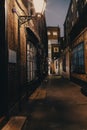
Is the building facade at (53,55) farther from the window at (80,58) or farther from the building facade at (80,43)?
the window at (80,58)

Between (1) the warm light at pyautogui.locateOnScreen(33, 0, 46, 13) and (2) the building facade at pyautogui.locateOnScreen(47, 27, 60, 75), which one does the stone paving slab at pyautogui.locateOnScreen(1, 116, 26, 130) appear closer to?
(1) the warm light at pyautogui.locateOnScreen(33, 0, 46, 13)

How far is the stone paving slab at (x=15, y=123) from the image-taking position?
6.95 meters

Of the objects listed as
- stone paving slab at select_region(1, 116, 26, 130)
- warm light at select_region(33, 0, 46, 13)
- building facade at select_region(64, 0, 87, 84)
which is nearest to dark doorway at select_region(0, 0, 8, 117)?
stone paving slab at select_region(1, 116, 26, 130)

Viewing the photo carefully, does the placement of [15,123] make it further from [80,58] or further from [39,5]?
[80,58]

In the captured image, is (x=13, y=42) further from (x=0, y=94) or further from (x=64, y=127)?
(x=64, y=127)

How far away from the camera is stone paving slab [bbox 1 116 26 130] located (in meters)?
6.95

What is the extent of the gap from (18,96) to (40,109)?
1.24 m

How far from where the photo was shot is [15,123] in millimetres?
7488

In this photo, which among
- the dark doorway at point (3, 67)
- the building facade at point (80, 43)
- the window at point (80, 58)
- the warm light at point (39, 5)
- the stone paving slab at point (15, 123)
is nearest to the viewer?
the stone paving slab at point (15, 123)

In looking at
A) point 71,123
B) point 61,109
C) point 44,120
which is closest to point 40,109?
point 61,109

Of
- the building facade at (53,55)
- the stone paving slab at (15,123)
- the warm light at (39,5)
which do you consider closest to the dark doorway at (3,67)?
the stone paving slab at (15,123)

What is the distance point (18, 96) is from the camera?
9.87m

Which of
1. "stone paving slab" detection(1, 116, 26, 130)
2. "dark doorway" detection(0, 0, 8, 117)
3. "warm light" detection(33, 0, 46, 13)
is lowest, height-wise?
"stone paving slab" detection(1, 116, 26, 130)

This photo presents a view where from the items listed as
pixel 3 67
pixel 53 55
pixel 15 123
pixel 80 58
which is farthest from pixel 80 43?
pixel 53 55
